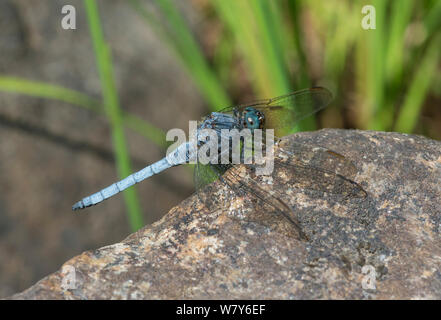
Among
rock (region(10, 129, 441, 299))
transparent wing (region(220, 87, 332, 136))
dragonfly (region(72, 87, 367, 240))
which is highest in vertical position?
transparent wing (region(220, 87, 332, 136))

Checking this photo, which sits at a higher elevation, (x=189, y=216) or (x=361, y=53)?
(x=361, y=53)

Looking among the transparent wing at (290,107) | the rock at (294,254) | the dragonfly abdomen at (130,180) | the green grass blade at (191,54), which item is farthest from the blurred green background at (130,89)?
the rock at (294,254)

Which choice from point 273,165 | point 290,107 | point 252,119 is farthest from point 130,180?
point 290,107

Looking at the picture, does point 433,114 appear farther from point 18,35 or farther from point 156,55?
point 18,35

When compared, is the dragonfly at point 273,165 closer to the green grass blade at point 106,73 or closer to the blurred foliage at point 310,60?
the green grass blade at point 106,73

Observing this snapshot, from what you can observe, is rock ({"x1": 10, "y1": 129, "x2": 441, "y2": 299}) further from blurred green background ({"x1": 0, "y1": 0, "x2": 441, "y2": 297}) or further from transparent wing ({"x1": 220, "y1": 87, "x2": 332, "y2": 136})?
blurred green background ({"x1": 0, "y1": 0, "x2": 441, "y2": 297})

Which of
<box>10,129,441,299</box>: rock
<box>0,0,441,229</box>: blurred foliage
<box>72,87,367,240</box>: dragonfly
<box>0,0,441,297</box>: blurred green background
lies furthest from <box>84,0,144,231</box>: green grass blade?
<box>10,129,441,299</box>: rock
